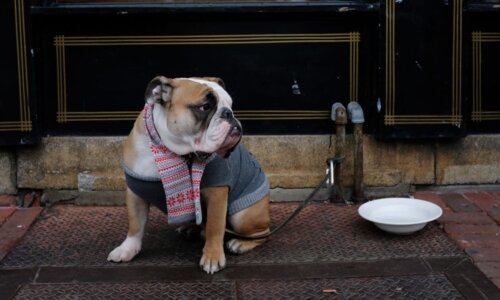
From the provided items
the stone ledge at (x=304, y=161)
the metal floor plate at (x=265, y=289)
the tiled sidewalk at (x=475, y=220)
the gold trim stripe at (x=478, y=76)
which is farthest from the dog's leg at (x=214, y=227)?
the gold trim stripe at (x=478, y=76)

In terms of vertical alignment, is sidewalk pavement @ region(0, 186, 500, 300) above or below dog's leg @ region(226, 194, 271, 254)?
below

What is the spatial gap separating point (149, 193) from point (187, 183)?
26cm

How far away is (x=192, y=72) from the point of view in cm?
591

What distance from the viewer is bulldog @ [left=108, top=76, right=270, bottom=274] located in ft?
13.8

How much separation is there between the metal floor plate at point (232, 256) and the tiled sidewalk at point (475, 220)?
119 mm

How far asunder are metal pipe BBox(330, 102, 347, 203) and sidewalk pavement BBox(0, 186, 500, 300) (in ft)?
0.58

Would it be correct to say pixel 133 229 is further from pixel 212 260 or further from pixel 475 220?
pixel 475 220

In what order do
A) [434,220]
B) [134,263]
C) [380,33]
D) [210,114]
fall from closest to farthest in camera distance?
1. [210,114]
2. [134,263]
3. [434,220]
4. [380,33]

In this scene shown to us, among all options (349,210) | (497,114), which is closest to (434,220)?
(349,210)

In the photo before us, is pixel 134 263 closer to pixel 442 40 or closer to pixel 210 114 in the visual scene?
pixel 210 114

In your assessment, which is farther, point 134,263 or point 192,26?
point 192,26

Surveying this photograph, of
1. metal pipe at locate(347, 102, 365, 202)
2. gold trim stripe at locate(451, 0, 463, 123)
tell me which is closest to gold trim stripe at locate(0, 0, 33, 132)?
metal pipe at locate(347, 102, 365, 202)

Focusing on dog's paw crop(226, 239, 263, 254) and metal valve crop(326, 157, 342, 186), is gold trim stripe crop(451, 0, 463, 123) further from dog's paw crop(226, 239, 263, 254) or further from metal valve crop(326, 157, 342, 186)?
dog's paw crop(226, 239, 263, 254)

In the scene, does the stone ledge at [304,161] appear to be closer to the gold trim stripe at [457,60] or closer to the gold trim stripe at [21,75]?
the gold trim stripe at [21,75]
